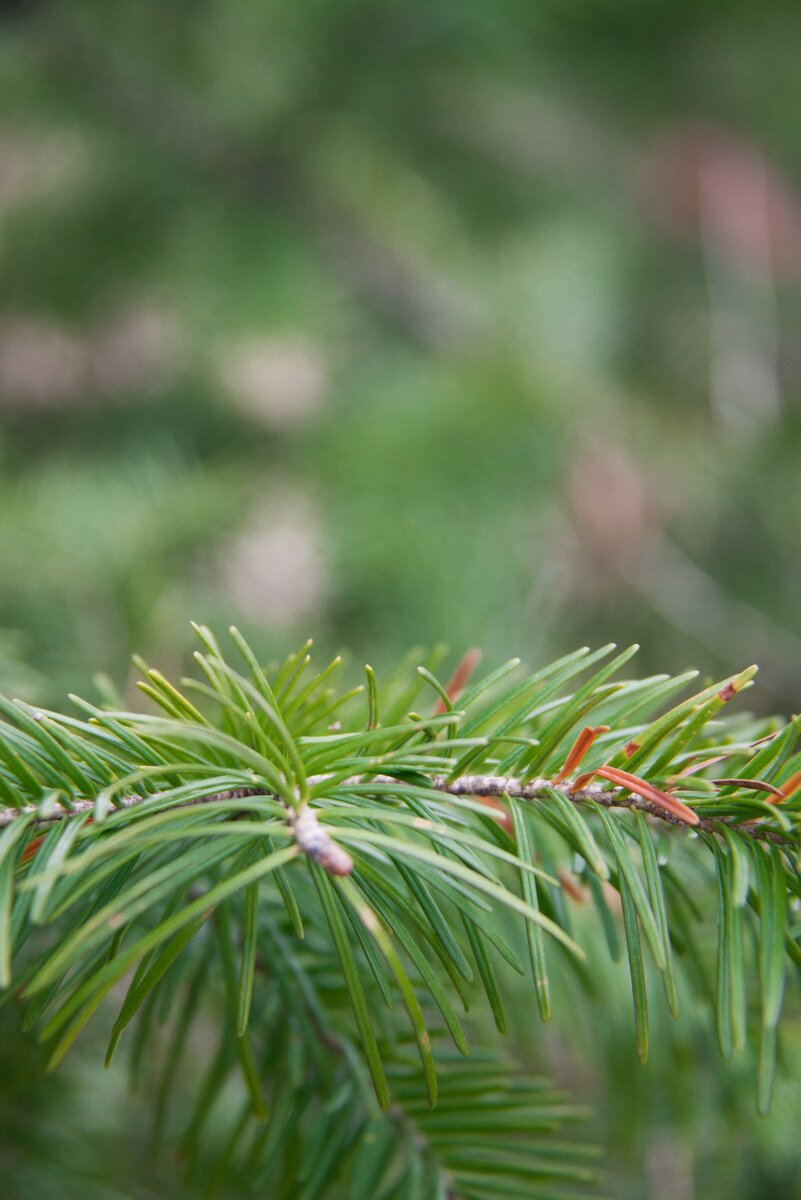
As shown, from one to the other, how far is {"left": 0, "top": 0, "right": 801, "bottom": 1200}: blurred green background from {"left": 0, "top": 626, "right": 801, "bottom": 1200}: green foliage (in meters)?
0.11

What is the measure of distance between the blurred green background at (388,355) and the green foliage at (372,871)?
112 mm

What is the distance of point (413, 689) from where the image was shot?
0.63 feet

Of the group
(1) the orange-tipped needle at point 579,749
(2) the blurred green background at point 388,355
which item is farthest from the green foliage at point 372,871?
(2) the blurred green background at point 388,355

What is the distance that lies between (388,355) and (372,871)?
0.57 meters

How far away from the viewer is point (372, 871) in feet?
0.49

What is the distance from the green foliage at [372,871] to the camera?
14 centimetres

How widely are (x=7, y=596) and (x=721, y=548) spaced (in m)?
0.61

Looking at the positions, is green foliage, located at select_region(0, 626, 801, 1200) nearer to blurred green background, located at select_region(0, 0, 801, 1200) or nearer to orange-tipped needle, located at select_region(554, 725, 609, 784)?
orange-tipped needle, located at select_region(554, 725, 609, 784)

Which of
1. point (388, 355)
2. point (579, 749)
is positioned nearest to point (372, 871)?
point (579, 749)

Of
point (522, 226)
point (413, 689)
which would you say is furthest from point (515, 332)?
point (413, 689)

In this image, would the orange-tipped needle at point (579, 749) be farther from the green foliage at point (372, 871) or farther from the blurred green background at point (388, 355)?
the blurred green background at point (388, 355)

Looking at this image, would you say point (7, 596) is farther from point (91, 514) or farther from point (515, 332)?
point (515, 332)

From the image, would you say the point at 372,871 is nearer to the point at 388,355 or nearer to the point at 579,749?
the point at 579,749

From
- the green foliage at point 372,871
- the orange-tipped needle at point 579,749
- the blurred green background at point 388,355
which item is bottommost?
the green foliage at point 372,871
